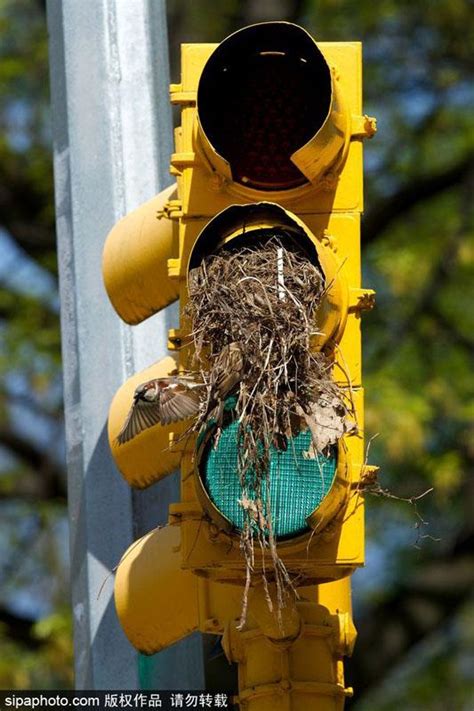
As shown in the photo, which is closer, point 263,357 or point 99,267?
point 263,357

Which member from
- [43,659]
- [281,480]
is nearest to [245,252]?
[281,480]

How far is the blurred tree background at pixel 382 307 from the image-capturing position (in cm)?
1073

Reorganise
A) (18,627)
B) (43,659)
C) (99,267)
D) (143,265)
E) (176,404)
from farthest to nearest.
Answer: (18,627) < (43,659) < (99,267) < (143,265) < (176,404)

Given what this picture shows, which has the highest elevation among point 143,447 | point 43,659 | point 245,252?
point 245,252

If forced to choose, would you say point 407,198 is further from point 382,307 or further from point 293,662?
point 293,662

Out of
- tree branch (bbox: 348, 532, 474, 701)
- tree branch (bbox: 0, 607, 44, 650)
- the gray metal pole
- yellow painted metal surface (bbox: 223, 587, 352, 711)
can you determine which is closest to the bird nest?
yellow painted metal surface (bbox: 223, 587, 352, 711)

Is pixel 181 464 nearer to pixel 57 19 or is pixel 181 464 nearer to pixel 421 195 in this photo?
pixel 57 19

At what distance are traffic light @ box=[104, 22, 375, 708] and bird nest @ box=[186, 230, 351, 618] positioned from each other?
1 centimetres

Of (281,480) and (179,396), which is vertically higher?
(179,396)

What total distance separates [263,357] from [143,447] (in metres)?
0.76

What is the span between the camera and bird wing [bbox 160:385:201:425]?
444 cm

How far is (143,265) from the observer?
5.03 m

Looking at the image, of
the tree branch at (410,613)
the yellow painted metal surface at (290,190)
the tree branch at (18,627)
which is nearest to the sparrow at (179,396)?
the yellow painted metal surface at (290,190)

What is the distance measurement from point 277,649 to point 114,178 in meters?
1.75
